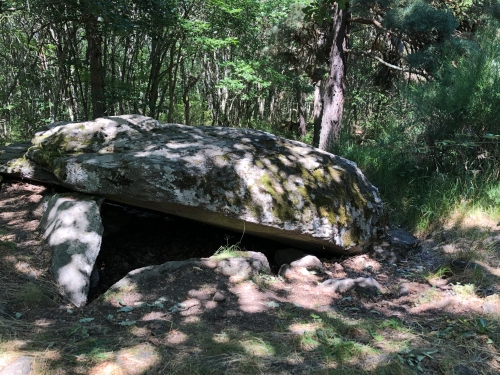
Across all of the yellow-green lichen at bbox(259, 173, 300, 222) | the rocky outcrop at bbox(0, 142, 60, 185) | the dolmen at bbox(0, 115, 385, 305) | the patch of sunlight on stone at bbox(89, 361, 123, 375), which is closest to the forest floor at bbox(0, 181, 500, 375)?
the patch of sunlight on stone at bbox(89, 361, 123, 375)

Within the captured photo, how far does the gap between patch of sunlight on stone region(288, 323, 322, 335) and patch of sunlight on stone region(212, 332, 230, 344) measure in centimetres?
44

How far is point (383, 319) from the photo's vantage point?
2.83m

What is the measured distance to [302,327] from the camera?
258 cm

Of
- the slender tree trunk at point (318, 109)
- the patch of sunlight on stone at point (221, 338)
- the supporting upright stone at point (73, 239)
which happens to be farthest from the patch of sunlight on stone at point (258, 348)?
the slender tree trunk at point (318, 109)

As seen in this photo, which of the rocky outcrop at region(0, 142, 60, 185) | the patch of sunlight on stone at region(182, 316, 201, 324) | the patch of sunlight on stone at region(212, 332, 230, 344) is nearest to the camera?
the patch of sunlight on stone at region(212, 332, 230, 344)

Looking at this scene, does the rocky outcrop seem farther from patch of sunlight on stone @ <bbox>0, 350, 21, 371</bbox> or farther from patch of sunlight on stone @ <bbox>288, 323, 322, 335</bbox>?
patch of sunlight on stone @ <bbox>288, 323, 322, 335</bbox>

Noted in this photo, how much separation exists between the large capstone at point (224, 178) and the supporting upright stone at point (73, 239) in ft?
0.71

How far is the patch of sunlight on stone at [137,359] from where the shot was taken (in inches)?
77.9

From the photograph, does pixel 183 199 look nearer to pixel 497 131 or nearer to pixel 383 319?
pixel 383 319

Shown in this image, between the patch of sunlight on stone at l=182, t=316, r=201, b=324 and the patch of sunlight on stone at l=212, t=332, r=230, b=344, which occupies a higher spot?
the patch of sunlight on stone at l=212, t=332, r=230, b=344

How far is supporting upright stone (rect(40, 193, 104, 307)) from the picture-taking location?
10.8 ft

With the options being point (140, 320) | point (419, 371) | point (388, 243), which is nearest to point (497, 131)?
point (388, 243)

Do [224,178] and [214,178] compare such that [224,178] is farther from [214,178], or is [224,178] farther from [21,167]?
[21,167]

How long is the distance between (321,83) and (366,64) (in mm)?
2170
